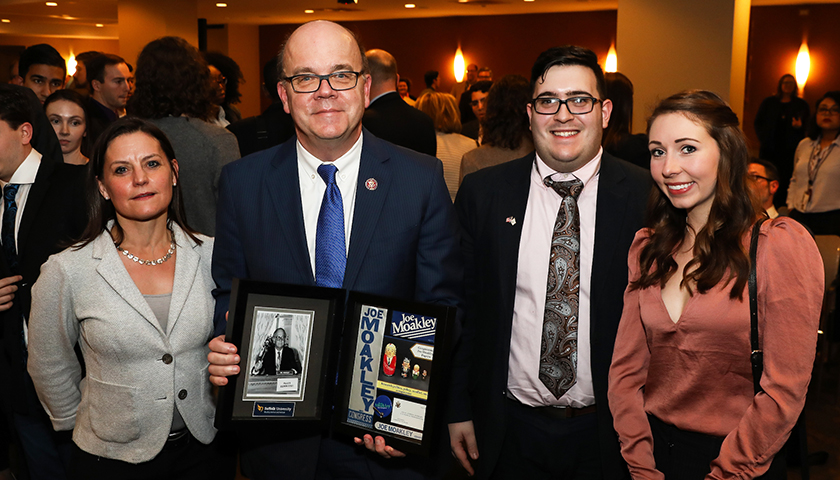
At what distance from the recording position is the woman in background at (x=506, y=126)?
3836 millimetres

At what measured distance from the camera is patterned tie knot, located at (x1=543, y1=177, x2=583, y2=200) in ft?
6.56

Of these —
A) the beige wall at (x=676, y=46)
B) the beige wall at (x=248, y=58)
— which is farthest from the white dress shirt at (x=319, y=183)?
the beige wall at (x=248, y=58)

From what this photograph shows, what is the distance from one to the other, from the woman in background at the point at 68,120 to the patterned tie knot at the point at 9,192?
46.1 inches

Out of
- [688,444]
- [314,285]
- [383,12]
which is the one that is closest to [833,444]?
[688,444]

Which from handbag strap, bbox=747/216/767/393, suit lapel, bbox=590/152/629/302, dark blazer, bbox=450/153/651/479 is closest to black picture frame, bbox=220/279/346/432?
dark blazer, bbox=450/153/651/479

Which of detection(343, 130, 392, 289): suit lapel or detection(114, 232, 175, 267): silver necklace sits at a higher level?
detection(343, 130, 392, 289): suit lapel

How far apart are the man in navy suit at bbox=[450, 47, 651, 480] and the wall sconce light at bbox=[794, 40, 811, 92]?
1106 centimetres

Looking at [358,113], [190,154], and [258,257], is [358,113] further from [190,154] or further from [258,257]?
[190,154]

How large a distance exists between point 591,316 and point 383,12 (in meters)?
12.6

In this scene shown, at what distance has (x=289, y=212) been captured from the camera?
5.78ft

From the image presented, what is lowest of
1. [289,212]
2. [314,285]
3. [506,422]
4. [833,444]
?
[833,444]

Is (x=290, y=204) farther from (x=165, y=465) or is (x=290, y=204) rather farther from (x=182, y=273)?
(x=165, y=465)

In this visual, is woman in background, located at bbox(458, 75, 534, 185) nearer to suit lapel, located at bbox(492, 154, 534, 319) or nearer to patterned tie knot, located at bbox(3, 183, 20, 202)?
suit lapel, located at bbox(492, 154, 534, 319)

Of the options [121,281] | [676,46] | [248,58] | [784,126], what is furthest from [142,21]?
[121,281]
